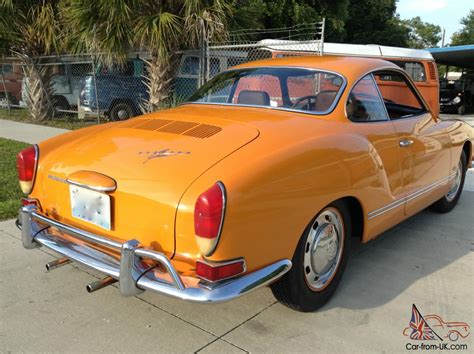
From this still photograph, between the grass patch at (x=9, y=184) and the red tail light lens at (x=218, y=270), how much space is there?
311 centimetres

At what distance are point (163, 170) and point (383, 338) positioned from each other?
1616mm

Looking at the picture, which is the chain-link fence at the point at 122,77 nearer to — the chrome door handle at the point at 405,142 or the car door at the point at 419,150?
the car door at the point at 419,150

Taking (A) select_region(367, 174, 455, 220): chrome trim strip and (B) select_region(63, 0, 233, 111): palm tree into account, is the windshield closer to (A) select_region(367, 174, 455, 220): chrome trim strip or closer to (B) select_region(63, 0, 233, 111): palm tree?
(A) select_region(367, 174, 455, 220): chrome trim strip

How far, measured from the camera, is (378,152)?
10.5ft

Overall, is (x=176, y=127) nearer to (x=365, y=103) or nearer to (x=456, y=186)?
(x=365, y=103)

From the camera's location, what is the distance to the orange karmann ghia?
226 centimetres

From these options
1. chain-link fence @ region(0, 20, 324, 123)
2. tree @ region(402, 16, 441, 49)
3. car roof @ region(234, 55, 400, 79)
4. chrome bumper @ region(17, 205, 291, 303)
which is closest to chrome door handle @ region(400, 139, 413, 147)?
car roof @ region(234, 55, 400, 79)

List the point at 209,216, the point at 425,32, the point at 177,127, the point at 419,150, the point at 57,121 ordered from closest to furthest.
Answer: the point at 209,216, the point at 177,127, the point at 419,150, the point at 57,121, the point at 425,32

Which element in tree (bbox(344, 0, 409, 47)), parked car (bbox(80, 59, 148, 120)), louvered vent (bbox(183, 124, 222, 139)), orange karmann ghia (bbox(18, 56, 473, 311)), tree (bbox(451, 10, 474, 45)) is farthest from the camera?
tree (bbox(451, 10, 474, 45))

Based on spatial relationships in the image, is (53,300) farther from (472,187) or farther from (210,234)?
(472,187)

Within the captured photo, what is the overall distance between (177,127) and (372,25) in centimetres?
2503

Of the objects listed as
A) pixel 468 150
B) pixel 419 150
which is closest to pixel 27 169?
pixel 419 150

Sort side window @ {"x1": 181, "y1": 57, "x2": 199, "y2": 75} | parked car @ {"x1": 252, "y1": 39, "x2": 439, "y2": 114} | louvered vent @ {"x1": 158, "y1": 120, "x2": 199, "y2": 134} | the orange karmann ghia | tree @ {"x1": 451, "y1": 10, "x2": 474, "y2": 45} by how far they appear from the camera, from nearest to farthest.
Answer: the orange karmann ghia < louvered vent @ {"x1": 158, "y1": 120, "x2": 199, "y2": 134} < side window @ {"x1": 181, "y1": 57, "x2": 199, "y2": 75} < parked car @ {"x1": 252, "y1": 39, "x2": 439, "y2": 114} < tree @ {"x1": 451, "y1": 10, "x2": 474, "y2": 45}

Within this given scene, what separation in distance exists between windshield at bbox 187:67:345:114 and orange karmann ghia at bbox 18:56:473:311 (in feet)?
0.04
